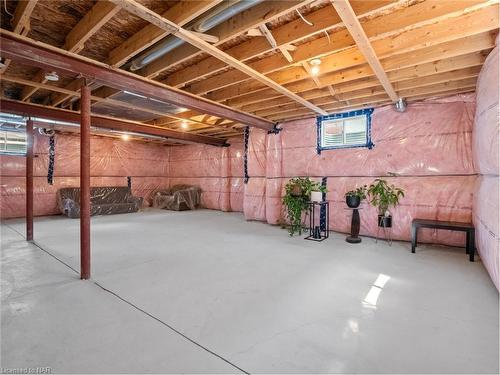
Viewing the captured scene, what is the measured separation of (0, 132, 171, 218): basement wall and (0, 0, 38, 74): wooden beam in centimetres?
648

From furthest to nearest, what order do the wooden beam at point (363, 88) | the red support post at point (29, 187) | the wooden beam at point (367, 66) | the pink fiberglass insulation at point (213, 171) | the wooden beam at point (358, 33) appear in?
the pink fiberglass insulation at point (213, 171) → the red support post at point (29, 187) → the wooden beam at point (363, 88) → the wooden beam at point (367, 66) → the wooden beam at point (358, 33)

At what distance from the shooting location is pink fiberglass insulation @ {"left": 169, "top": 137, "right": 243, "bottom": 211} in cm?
852

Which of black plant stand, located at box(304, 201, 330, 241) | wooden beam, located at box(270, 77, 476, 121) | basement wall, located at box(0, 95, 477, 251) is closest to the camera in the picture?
wooden beam, located at box(270, 77, 476, 121)

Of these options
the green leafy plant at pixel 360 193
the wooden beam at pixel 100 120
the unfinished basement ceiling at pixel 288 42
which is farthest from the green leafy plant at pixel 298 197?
the wooden beam at pixel 100 120

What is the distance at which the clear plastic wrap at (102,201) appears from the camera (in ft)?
23.5

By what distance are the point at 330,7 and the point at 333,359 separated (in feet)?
9.05

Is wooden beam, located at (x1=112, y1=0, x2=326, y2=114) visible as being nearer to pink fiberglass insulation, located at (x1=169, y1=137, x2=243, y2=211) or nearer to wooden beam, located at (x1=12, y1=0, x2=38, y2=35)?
wooden beam, located at (x1=12, y1=0, x2=38, y2=35)

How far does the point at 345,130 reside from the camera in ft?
17.2

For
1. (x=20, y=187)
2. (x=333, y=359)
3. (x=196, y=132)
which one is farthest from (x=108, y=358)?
(x=20, y=187)

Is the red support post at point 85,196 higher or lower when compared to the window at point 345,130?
lower

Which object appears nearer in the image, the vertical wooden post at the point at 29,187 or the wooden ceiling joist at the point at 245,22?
the wooden ceiling joist at the point at 245,22

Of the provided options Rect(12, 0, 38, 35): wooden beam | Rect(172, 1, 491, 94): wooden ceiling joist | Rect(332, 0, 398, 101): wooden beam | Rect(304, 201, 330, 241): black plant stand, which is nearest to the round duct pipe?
Rect(332, 0, 398, 101): wooden beam

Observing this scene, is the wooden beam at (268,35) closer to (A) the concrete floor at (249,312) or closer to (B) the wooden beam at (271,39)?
(B) the wooden beam at (271,39)

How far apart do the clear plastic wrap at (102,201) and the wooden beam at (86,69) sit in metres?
5.33
